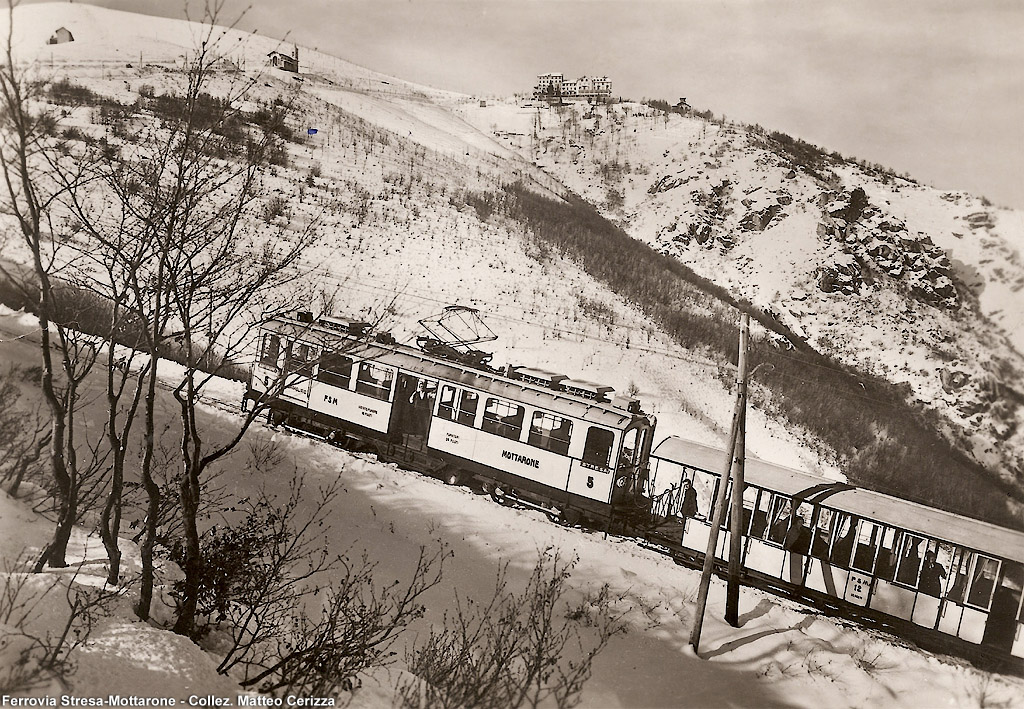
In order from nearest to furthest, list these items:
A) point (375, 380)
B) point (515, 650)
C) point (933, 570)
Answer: point (515, 650)
point (933, 570)
point (375, 380)

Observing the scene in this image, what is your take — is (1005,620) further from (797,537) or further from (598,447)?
(598,447)

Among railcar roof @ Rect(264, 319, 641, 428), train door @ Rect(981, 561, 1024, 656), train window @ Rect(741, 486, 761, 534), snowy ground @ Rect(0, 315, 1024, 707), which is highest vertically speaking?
railcar roof @ Rect(264, 319, 641, 428)

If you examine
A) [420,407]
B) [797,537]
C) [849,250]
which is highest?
[849,250]

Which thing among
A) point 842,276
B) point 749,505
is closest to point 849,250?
point 842,276

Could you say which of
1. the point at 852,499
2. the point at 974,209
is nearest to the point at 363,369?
the point at 852,499

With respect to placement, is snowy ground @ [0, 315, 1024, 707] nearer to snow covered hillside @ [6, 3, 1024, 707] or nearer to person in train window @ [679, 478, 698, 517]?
snow covered hillside @ [6, 3, 1024, 707]

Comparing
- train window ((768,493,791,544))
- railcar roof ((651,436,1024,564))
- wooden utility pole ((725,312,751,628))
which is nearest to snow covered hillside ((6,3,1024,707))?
wooden utility pole ((725,312,751,628))
